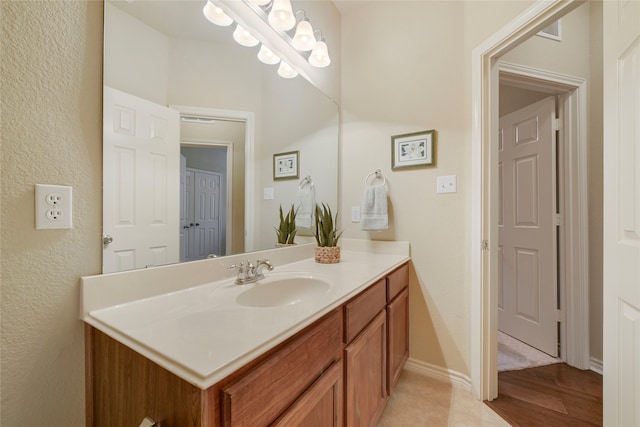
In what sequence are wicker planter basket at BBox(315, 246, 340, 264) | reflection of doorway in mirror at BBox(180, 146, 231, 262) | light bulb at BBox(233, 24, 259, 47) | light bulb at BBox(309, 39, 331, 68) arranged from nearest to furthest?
1. reflection of doorway in mirror at BBox(180, 146, 231, 262)
2. light bulb at BBox(233, 24, 259, 47)
3. wicker planter basket at BBox(315, 246, 340, 264)
4. light bulb at BBox(309, 39, 331, 68)

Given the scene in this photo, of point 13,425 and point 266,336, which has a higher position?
point 266,336

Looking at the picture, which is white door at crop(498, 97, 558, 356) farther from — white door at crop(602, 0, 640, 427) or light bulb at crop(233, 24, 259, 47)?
light bulb at crop(233, 24, 259, 47)

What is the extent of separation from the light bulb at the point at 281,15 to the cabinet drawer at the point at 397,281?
1.40 meters

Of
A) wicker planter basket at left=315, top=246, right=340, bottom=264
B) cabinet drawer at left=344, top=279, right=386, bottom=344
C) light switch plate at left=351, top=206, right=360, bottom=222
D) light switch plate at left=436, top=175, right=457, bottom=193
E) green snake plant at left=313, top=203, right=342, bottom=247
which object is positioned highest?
light switch plate at left=436, top=175, right=457, bottom=193

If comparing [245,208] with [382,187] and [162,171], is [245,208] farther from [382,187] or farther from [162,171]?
[382,187]

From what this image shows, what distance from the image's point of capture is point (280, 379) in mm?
585

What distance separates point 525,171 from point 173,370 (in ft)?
8.33

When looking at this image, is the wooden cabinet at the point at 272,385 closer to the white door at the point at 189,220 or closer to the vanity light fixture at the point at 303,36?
the white door at the point at 189,220

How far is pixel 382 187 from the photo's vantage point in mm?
1723

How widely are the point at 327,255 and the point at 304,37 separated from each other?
125cm

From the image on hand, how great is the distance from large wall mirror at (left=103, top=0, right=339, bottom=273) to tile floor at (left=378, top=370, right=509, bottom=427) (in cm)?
108

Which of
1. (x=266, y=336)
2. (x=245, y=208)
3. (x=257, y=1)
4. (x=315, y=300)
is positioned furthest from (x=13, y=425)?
(x=257, y=1)

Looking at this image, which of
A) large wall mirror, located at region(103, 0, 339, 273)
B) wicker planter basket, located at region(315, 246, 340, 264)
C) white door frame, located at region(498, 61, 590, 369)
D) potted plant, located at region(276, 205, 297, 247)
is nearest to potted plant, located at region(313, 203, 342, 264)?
wicker planter basket, located at region(315, 246, 340, 264)

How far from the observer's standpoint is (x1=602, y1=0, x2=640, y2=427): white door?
70 cm
